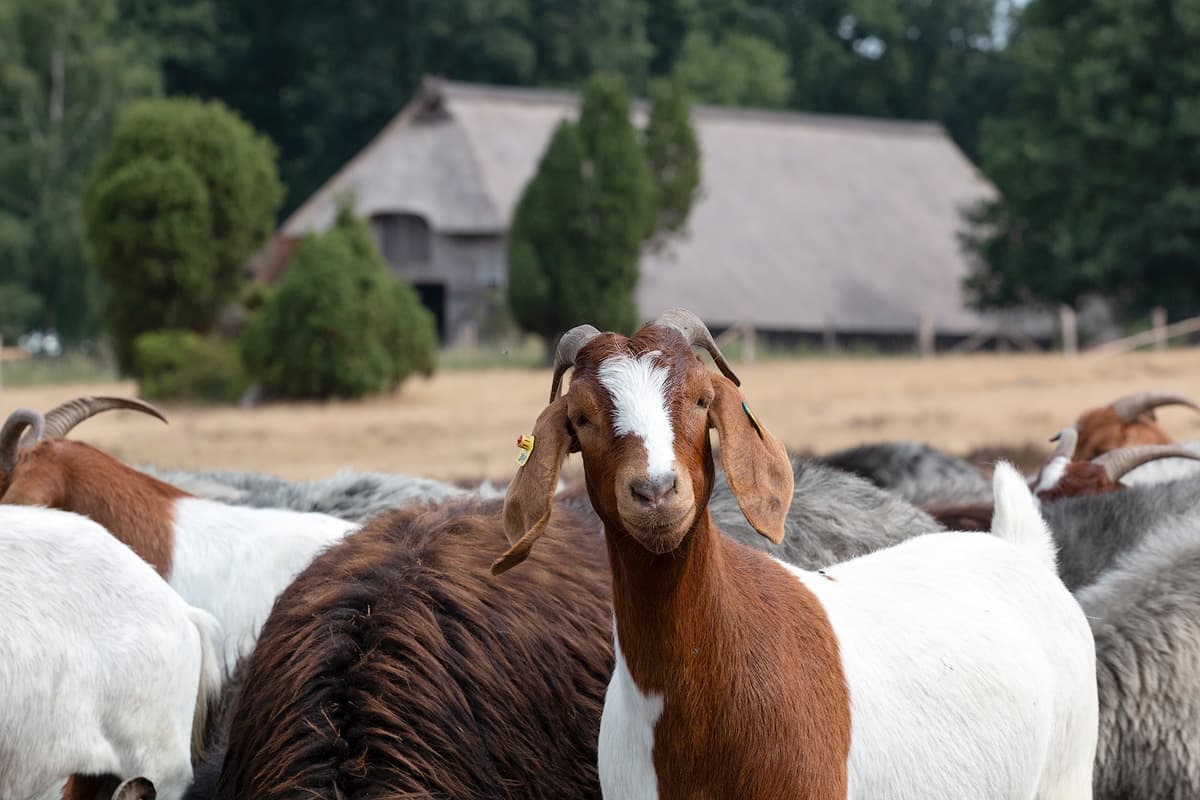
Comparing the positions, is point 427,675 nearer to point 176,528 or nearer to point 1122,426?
point 176,528

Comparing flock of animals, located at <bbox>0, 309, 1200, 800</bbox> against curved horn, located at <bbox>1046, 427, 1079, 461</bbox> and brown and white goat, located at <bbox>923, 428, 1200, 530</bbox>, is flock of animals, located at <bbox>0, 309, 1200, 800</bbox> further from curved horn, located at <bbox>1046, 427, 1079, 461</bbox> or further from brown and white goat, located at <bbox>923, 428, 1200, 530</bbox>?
curved horn, located at <bbox>1046, 427, 1079, 461</bbox>

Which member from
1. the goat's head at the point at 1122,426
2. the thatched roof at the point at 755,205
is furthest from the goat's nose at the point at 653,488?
the thatched roof at the point at 755,205

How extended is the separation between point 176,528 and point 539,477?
328 centimetres

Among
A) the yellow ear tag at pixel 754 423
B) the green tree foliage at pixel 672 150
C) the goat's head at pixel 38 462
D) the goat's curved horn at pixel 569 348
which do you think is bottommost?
the goat's head at pixel 38 462

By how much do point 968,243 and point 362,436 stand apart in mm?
23238

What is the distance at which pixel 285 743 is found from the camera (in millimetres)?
4441

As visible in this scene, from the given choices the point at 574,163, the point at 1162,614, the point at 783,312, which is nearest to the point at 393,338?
the point at 574,163

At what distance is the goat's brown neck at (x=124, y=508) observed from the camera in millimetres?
6465

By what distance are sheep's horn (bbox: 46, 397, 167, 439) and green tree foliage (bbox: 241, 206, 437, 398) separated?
17.5m

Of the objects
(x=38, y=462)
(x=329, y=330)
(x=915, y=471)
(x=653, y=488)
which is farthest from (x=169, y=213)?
(x=653, y=488)

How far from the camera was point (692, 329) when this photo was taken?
401 centimetres

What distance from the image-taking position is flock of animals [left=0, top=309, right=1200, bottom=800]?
12.4 ft

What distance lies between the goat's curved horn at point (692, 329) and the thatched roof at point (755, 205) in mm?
36075

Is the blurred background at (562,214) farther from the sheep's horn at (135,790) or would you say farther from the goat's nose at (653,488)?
the goat's nose at (653,488)
